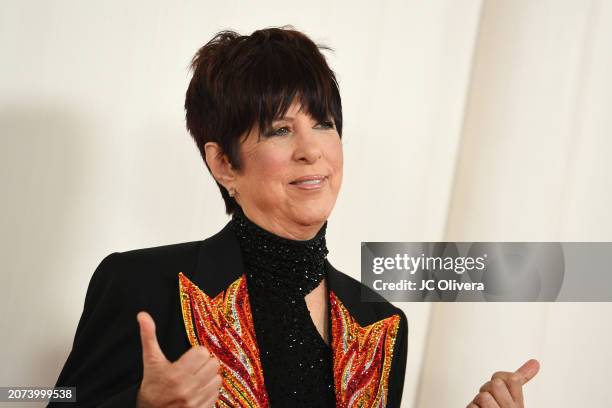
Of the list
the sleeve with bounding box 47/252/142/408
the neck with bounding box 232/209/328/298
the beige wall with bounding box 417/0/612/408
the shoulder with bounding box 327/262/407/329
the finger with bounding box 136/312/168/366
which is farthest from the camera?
the beige wall with bounding box 417/0/612/408

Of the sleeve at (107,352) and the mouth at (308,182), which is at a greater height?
the mouth at (308,182)

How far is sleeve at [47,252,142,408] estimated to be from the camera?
155 cm

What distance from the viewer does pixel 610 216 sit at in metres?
2.23

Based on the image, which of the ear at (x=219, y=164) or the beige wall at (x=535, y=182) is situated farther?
the beige wall at (x=535, y=182)

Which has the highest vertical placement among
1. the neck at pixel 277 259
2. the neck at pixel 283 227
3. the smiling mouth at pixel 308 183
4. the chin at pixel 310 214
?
the smiling mouth at pixel 308 183

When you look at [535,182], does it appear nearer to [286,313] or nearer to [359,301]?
[359,301]

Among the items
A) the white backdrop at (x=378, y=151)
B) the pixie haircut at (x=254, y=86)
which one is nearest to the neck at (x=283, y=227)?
the pixie haircut at (x=254, y=86)

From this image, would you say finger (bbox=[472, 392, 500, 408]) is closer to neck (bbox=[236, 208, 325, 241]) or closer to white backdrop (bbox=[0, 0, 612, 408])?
neck (bbox=[236, 208, 325, 241])

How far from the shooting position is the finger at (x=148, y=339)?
1224 millimetres

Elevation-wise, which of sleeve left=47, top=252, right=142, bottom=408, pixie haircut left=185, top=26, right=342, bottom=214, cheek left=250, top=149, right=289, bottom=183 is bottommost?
sleeve left=47, top=252, right=142, bottom=408

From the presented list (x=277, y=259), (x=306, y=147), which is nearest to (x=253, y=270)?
(x=277, y=259)

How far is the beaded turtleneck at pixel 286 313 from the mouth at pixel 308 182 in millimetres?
116

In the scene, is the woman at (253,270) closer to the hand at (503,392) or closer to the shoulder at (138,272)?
the shoulder at (138,272)

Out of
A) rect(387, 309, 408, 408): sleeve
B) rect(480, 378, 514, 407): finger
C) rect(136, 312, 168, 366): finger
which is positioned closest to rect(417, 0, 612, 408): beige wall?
rect(387, 309, 408, 408): sleeve
